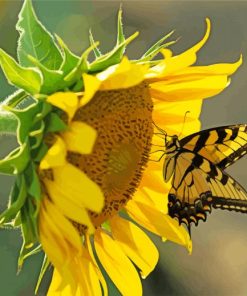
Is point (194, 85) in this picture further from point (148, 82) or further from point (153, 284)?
point (153, 284)

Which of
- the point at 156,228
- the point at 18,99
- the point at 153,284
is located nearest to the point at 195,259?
the point at 153,284

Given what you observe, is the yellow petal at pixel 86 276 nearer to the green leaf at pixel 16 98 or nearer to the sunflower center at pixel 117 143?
the sunflower center at pixel 117 143

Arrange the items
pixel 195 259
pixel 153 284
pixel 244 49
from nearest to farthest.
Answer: pixel 153 284, pixel 195 259, pixel 244 49

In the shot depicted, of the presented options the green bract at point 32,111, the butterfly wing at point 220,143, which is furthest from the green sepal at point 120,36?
the butterfly wing at point 220,143

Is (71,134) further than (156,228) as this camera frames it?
No

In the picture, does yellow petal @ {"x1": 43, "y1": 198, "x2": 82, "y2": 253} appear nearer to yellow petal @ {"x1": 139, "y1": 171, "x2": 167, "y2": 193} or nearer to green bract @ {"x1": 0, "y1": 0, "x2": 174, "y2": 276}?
green bract @ {"x1": 0, "y1": 0, "x2": 174, "y2": 276}

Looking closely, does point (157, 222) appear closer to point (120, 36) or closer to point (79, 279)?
point (79, 279)

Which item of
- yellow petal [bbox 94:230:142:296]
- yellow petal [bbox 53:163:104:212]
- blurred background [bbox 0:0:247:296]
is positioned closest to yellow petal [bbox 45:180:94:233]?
yellow petal [bbox 53:163:104:212]
